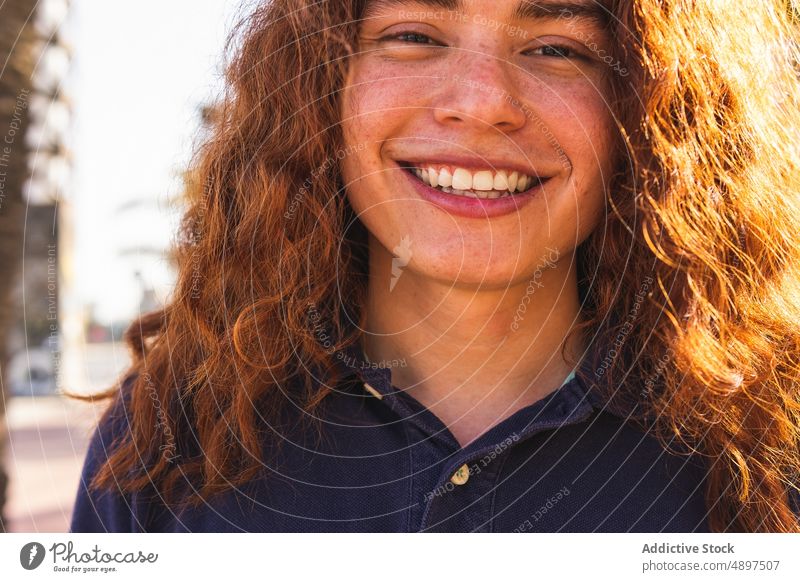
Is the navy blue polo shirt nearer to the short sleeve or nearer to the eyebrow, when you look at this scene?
the short sleeve

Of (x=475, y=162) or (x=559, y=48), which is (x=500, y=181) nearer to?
(x=475, y=162)

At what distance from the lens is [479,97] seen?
1336 millimetres

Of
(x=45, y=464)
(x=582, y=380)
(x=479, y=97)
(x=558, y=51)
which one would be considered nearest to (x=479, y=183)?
(x=479, y=97)

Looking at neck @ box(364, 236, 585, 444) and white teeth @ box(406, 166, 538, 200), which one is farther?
neck @ box(364, 236, 585, 444)

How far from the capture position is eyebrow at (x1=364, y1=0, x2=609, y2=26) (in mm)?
1349

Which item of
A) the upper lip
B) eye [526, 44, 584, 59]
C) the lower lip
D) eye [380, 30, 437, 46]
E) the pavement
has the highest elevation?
eye [380, 30, 437, 46]

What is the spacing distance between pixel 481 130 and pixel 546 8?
24cm

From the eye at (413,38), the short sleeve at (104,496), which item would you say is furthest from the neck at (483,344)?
the short sleeve at (104,496)

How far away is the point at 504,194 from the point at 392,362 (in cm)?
41

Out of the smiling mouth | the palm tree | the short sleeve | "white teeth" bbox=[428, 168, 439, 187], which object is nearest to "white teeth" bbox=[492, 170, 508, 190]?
the smiling mouth

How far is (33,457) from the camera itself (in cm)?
819
